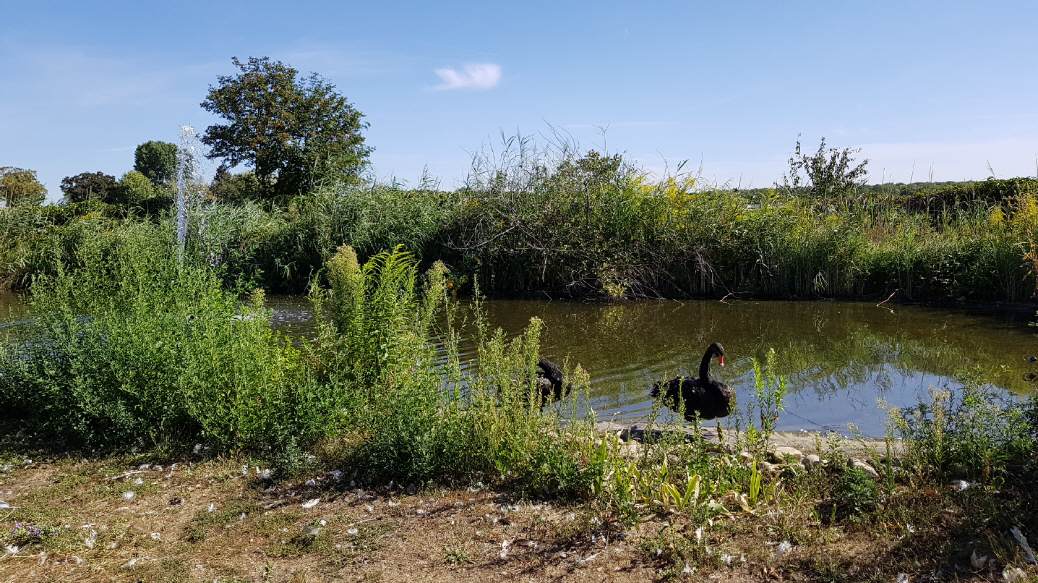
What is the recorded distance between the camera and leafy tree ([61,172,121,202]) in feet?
139

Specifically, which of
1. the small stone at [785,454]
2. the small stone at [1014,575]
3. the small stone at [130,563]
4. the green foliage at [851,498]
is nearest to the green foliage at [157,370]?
the small stone at [130,563]

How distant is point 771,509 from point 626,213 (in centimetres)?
1317

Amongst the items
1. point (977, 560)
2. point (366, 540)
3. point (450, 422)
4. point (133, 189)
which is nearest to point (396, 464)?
point (450, 422)

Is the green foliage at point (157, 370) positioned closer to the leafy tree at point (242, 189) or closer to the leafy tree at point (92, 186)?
the leafy tree at point (242, 189)

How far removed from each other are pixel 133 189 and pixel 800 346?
127 feet

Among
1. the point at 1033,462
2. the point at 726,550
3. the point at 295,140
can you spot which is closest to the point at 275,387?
the point at 726,550

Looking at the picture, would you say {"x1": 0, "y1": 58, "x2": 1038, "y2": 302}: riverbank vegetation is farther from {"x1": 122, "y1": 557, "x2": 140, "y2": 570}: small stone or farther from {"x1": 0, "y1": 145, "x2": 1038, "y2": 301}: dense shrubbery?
{"x1": 122, "y1": 557, "x2": 140, "y2": 570}: small stone

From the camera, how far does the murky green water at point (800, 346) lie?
8.28 meters

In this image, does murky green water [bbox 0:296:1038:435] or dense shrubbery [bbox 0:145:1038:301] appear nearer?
murky green water [bbox 0:296:1038:435]

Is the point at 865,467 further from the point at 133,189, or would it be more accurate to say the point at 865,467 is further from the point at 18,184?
the point at 133,189

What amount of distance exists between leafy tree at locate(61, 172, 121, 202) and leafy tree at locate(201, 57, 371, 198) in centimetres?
1313

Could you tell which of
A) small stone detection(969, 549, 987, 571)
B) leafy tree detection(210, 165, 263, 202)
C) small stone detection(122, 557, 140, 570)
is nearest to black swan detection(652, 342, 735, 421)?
small stone detection(969, 549, 987, 571)

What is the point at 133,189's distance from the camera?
39375 millimetres

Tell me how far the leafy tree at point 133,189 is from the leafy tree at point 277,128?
6.40 meters
